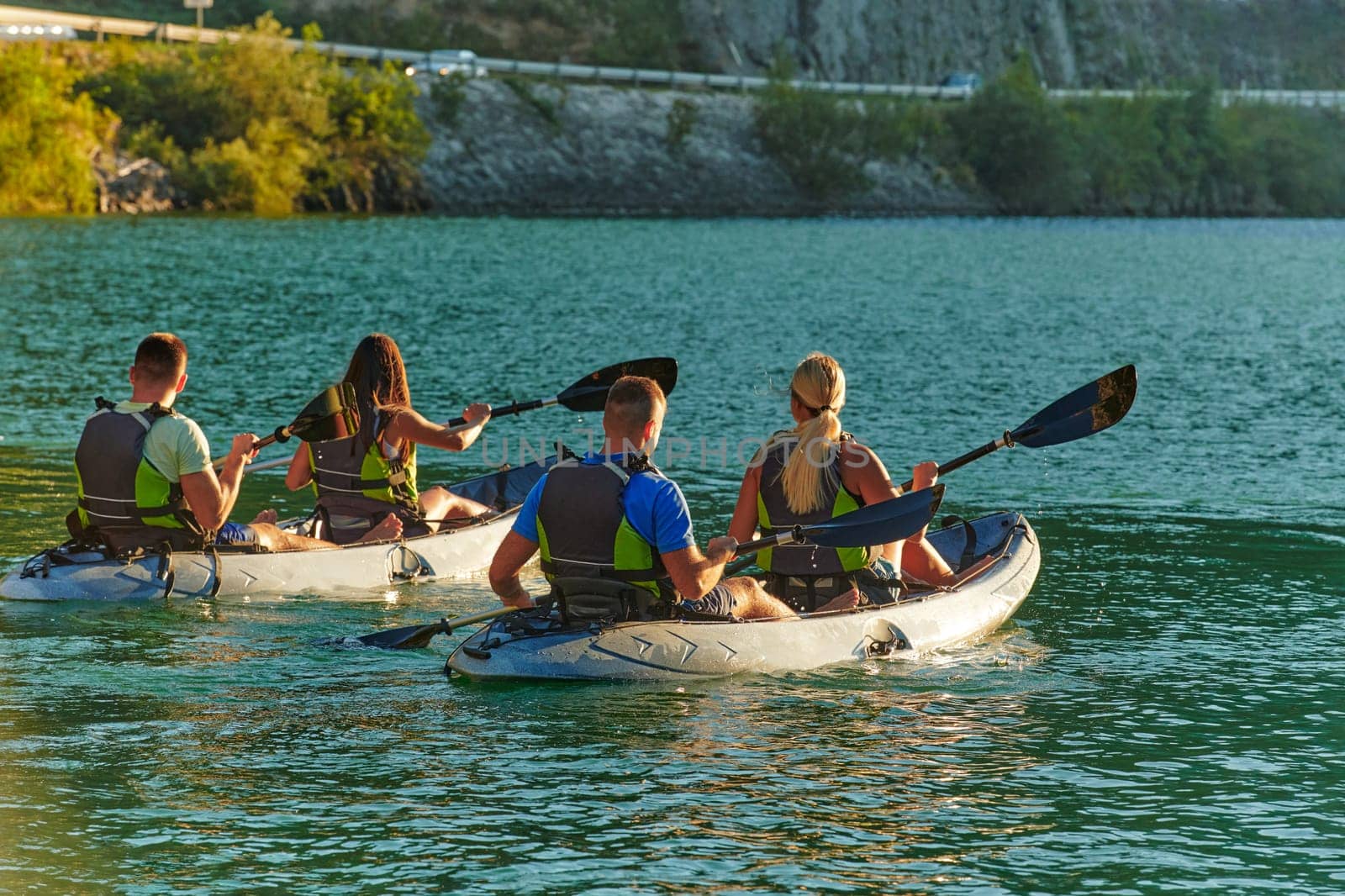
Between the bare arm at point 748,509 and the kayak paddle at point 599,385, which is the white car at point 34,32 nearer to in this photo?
the kayak paddle at point 599,385

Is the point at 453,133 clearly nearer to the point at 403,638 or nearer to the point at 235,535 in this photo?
the point at 235,535

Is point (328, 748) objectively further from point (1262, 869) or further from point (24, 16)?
point (24, 16)

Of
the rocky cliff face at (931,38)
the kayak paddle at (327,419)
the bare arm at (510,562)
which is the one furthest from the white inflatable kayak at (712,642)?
the rocky cliff face at (931,38)

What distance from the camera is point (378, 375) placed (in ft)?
41.3

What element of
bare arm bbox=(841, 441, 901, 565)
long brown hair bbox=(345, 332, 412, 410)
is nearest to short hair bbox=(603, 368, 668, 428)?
bare arm bbox=(841, 441, 901, 565)

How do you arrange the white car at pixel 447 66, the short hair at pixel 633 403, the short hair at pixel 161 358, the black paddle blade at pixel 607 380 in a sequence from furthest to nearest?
1. the white car at pixel 447 66
2. the black paddle blade at pixel 607 380
3. the short hair at pixel 161 358
4. the short hair at pixel 633 403

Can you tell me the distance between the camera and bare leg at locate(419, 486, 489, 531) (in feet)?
45.1

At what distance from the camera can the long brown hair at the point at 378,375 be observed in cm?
1251

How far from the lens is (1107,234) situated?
9181cm

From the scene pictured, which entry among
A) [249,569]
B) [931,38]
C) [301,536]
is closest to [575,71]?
[931,38]

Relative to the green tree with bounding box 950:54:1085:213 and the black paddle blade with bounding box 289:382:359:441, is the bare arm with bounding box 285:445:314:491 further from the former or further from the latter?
the green tree with bounding box 950:54:1085:213

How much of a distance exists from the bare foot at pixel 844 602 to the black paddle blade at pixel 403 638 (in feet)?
7.57

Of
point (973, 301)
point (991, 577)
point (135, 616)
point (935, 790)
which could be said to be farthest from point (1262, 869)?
point (973, 301)

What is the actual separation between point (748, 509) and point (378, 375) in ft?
11.2
